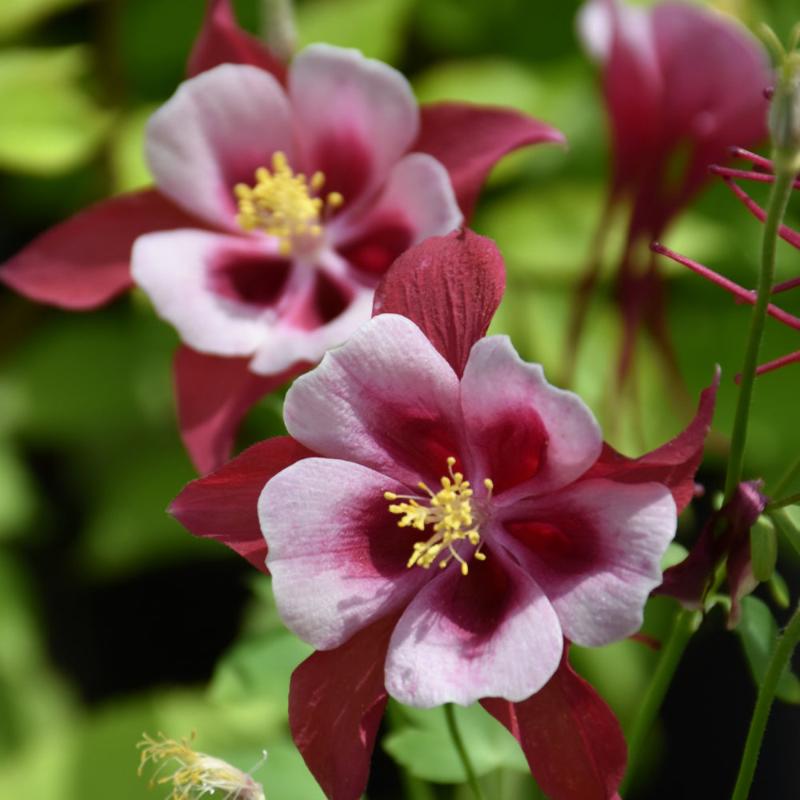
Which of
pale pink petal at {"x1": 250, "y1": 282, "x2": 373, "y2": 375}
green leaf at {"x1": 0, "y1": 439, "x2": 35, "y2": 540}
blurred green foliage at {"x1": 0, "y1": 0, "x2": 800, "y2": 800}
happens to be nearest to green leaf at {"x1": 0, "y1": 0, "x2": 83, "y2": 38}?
blurred green foliage at {"x1": 0, "y1": 0, "x2": 800, "y2": 800}

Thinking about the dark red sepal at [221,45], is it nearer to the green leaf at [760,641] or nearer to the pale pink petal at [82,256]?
the pale pink petal at [82,256]

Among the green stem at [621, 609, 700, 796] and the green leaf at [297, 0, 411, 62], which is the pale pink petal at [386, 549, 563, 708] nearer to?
the green stem at [621, 609, 700, 796]

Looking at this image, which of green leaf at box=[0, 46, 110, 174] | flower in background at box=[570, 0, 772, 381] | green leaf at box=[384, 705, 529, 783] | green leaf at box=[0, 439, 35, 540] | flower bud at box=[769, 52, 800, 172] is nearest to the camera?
flower bud at box=[769, 52, 800, 172]

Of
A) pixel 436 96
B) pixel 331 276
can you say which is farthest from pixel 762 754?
pixel 331 276

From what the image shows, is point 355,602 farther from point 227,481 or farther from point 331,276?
point 331,276

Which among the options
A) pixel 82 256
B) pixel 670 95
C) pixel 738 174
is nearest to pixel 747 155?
pixel 738 174

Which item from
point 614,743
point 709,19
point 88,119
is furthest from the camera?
point 88,119

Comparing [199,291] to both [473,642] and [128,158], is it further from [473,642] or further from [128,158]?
[128,158]
